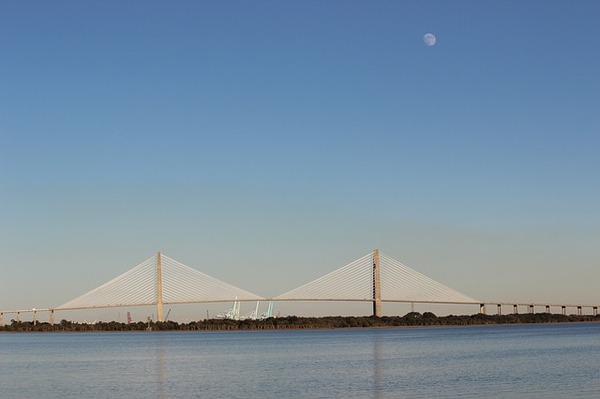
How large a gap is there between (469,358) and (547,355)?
5.13 metres

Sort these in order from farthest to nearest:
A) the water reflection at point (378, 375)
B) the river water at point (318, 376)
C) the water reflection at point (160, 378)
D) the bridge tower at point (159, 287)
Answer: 1. the bridge tower at point (159, 287)
2. the water reflection at point (160, 378)
3. the river water at point (318, 376)
4. the water reflection at point (378, 375)

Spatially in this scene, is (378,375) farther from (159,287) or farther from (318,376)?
(159,287)

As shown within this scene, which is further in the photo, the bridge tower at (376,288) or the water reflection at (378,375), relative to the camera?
the bridge tower at (376,288)

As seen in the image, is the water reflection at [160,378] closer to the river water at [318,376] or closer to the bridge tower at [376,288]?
the river water at [318,376]

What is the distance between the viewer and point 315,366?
4741cm

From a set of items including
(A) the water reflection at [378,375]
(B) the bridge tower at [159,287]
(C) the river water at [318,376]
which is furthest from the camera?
(B) the bridge tower at [159,287]

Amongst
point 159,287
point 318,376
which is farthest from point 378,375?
point 159,287

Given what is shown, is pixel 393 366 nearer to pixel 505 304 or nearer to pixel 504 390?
pixel 504 390

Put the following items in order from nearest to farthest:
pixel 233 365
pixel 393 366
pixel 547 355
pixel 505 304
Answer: pixel 393 366 → pixel 233 365 → pixel 547 355 → pixel 505 304

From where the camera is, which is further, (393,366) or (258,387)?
(393,366)

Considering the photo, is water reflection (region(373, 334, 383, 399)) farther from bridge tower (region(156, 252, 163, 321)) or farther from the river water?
bridge tower (region(156, 252, 163, 321))

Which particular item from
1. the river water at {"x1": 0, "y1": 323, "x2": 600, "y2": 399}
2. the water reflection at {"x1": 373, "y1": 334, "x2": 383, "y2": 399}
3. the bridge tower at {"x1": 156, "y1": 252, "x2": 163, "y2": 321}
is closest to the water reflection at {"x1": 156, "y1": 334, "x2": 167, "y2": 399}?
the river water at {"x1": 0, "y1": 323, "x2": 600, "y2": 399}

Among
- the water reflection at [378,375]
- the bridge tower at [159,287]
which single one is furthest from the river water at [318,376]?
the bridge tower at [159,287]

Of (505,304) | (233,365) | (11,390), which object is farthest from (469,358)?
(505,304)
